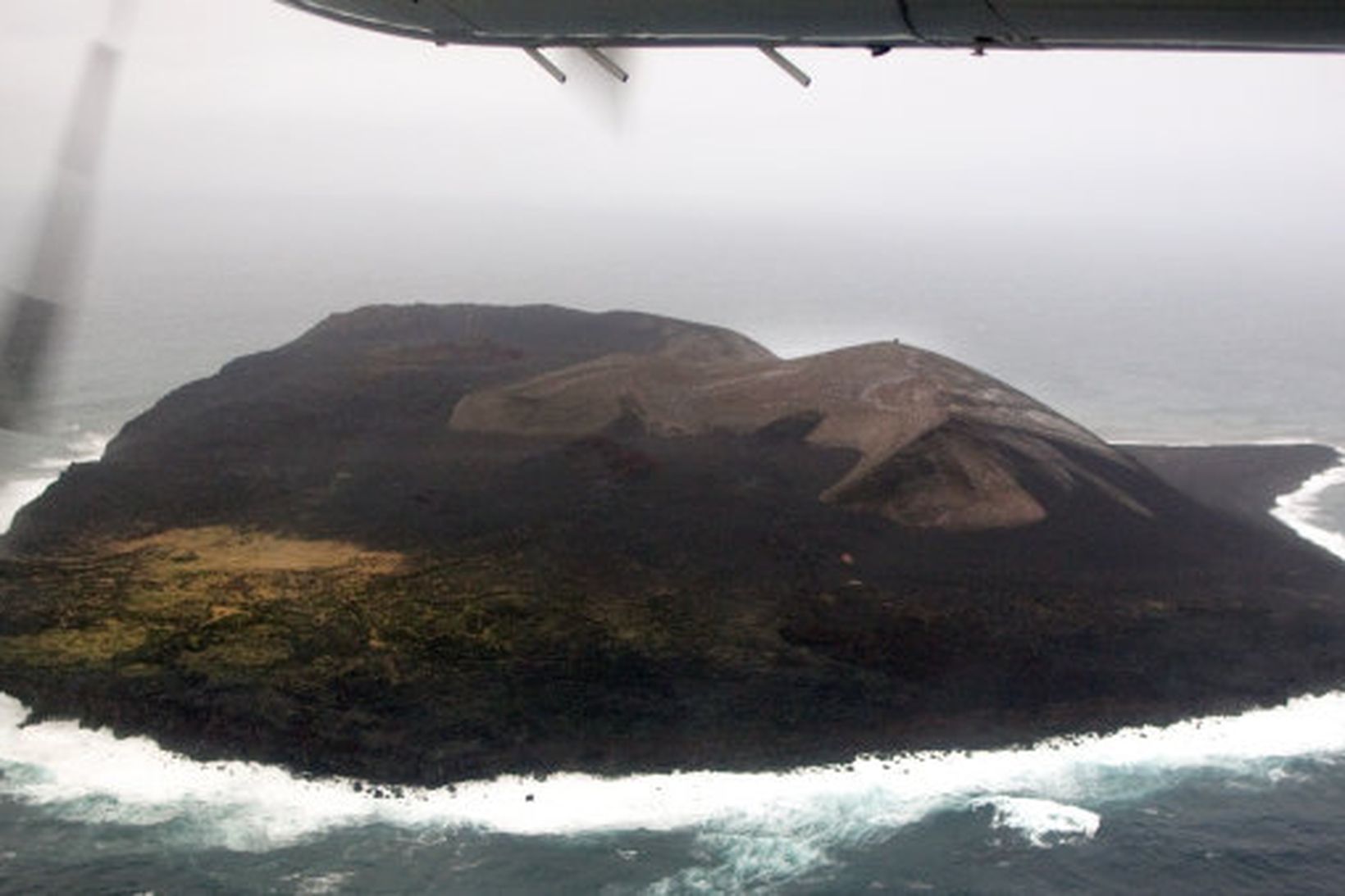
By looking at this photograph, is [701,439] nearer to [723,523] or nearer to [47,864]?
[723,523]

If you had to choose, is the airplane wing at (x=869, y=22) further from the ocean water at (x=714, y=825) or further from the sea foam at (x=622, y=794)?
the sea foam at (x=622, y=794)

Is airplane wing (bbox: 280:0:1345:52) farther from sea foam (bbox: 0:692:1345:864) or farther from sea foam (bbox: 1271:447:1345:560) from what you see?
sea foam (bbox: 1271:447:1345:560)

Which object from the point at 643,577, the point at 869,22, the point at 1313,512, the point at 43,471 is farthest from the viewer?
the point at 1313,512

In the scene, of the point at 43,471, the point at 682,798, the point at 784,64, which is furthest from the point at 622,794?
the point at 43,471

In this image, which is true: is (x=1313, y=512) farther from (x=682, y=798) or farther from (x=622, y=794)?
(x=622, y=794)

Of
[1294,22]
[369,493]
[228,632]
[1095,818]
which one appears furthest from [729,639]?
[1294,22]

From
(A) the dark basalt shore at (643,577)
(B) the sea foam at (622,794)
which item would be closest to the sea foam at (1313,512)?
(A) the dark basalt shore at (643,577)
